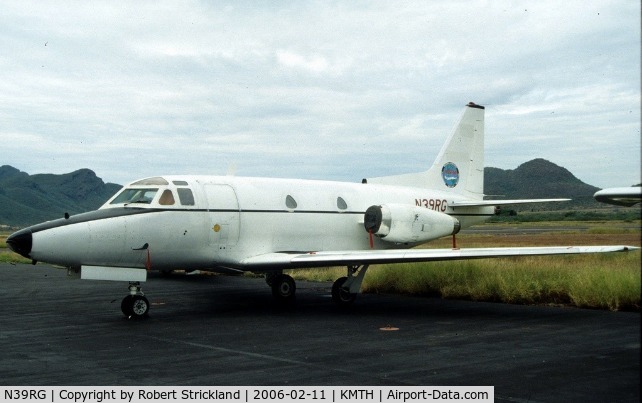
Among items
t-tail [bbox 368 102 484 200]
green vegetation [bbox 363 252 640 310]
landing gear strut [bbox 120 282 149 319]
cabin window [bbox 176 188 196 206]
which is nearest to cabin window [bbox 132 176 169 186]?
cabin window [bbox 176 188 196 206]

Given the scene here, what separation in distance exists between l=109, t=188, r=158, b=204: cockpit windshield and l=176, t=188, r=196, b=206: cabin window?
21.1 inches

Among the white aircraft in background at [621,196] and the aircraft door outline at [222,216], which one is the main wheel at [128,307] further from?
the white aircraft in background at [621,196]

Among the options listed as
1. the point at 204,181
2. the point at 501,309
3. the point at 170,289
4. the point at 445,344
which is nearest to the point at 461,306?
the point at 501,309

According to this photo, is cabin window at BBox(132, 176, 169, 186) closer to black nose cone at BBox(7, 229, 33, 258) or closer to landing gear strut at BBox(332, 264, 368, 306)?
black nose cone at BBox(7, 229, 33, 258)

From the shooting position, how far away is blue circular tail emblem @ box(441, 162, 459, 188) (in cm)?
2180

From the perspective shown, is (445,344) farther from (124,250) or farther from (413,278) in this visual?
(413,278)

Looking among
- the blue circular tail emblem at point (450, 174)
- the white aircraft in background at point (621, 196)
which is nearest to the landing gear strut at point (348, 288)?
the blue circular tail emblem at point (450, 174)

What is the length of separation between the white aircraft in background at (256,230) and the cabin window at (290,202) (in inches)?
1.2

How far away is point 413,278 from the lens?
19.3 metres

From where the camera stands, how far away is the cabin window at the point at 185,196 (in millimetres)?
15012

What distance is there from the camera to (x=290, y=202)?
1712 cm

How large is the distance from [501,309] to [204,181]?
747cm

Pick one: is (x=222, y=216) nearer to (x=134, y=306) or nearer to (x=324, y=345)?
(x=134, y=306)

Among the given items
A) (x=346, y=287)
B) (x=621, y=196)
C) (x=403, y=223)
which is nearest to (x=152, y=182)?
(x=346, y=287)
